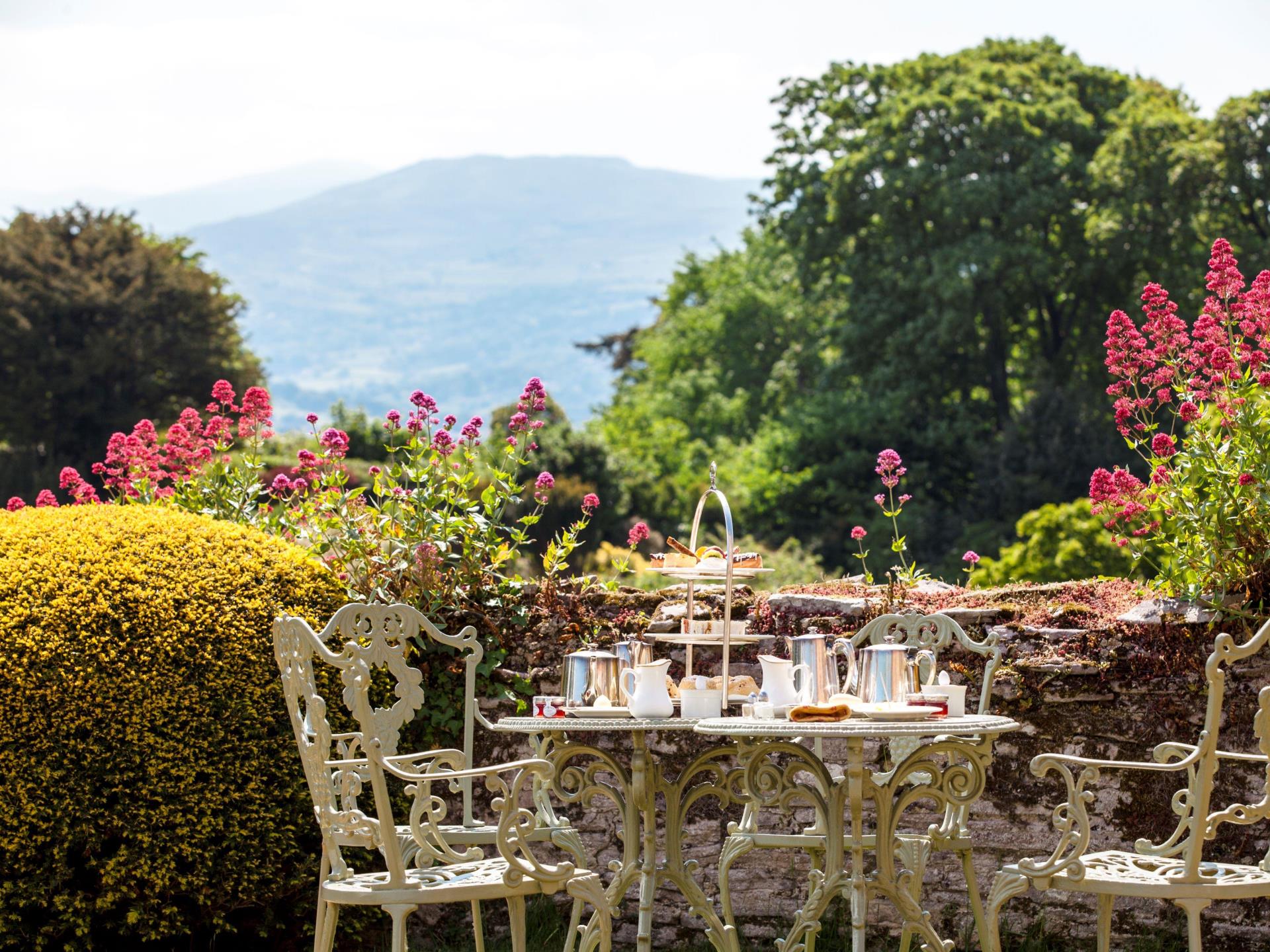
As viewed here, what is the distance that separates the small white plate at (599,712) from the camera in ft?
13.2

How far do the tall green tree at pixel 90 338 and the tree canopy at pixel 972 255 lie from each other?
898 centimetres

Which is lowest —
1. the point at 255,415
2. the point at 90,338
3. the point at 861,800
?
the point at 861,800

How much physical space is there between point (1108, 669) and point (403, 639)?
8.05ft

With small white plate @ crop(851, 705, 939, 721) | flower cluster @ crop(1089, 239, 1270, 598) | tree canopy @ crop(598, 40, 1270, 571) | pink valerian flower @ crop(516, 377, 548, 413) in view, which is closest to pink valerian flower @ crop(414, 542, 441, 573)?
pink valerian flower @ crop(516, 377, 548, 413)

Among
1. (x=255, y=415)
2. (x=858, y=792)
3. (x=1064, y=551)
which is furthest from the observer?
(x=1064, y=551)

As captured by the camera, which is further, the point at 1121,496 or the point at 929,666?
the point at 1121,496

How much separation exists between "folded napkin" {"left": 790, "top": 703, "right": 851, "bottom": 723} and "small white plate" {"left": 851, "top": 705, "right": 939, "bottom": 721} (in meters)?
0.03

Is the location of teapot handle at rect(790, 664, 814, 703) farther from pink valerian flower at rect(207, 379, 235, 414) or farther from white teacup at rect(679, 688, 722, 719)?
pink valerian flower at rect(207, 379, 235, 414)

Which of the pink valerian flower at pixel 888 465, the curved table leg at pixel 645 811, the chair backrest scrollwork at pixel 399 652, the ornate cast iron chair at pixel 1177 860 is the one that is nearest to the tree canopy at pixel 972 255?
the pink valerian flower at pixel 888 465

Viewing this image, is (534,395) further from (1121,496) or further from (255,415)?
(1121,496)

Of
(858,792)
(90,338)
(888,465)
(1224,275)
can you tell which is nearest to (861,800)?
(858,792)

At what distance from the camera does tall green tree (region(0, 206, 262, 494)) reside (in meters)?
25.8

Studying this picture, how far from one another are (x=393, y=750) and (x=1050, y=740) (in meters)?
2.32

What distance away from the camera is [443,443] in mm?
5332
